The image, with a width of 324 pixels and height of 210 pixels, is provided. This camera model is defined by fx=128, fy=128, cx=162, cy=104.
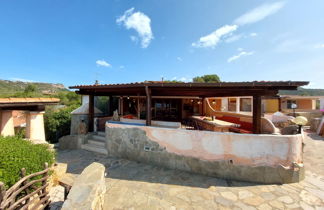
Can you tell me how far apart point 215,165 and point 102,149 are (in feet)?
19.1

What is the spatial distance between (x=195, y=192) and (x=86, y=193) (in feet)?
9.79

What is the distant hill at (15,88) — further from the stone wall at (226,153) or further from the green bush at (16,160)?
the stone wall at (226,153)

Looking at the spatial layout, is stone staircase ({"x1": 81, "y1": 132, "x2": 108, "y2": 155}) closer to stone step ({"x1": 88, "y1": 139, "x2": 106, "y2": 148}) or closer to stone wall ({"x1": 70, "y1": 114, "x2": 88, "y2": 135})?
stone step ({"x1": 88, "y1": 139, "x2": 106, "y2": 148})

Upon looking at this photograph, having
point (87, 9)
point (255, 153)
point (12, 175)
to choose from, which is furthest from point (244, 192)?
point (87, 9)

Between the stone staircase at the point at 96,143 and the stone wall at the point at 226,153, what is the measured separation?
2.84m

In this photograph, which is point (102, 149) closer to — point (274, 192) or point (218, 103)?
point (274, 192)

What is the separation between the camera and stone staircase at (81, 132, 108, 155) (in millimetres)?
7297

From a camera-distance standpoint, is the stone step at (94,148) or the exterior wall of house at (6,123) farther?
the stone step at (94,148)

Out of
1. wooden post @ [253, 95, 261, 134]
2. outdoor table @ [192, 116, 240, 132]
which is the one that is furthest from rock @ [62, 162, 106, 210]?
wooden post @ [253, 95, 261, 134]

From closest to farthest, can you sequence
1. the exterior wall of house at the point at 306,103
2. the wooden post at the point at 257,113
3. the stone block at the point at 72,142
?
the wooden post at the point at 257,113, the stone block at the point at 72,142, the exterior wall of house at the point at 306,103

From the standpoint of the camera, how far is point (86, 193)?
8.36ft

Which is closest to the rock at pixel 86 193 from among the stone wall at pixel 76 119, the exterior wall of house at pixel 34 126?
the exterior wall of house at pixel 34 126

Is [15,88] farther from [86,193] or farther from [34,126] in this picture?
[86,193]

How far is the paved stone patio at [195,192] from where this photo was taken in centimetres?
338
